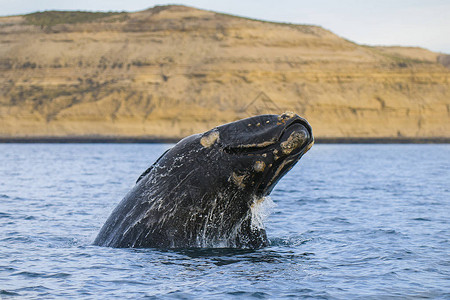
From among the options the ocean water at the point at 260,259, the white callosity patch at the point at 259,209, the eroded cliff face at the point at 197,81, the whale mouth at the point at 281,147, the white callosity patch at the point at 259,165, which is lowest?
the ocean water at the point at 260,259

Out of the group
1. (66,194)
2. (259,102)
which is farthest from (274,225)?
(259,102)

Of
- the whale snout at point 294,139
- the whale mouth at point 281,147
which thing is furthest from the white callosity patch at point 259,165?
the whale snout at point 294,139

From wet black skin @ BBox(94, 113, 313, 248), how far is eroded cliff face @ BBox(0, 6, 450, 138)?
62626mm

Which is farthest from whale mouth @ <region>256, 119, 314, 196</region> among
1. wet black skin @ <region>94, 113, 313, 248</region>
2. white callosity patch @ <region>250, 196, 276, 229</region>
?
white callosity patch @ <region>250, 196, 276, 229</region>

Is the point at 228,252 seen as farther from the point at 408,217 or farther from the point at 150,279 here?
the point at 408,217

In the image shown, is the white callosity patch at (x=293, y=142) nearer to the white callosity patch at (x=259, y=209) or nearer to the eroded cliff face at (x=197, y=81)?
the white callosity patch at (x=259, y=209)

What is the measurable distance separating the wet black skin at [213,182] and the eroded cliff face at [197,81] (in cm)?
6263

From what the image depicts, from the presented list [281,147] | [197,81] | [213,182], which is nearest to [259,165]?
[281,147]

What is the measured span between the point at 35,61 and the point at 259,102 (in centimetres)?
2621

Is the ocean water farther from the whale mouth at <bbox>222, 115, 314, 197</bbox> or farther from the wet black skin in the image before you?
the whale mouth at <bbox>222, 115, 314, 197</bbox>

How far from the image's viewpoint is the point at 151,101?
71.9 metres

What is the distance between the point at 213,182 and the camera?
6625mm

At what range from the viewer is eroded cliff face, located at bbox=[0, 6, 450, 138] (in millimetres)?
71625

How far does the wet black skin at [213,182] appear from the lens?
649cm
